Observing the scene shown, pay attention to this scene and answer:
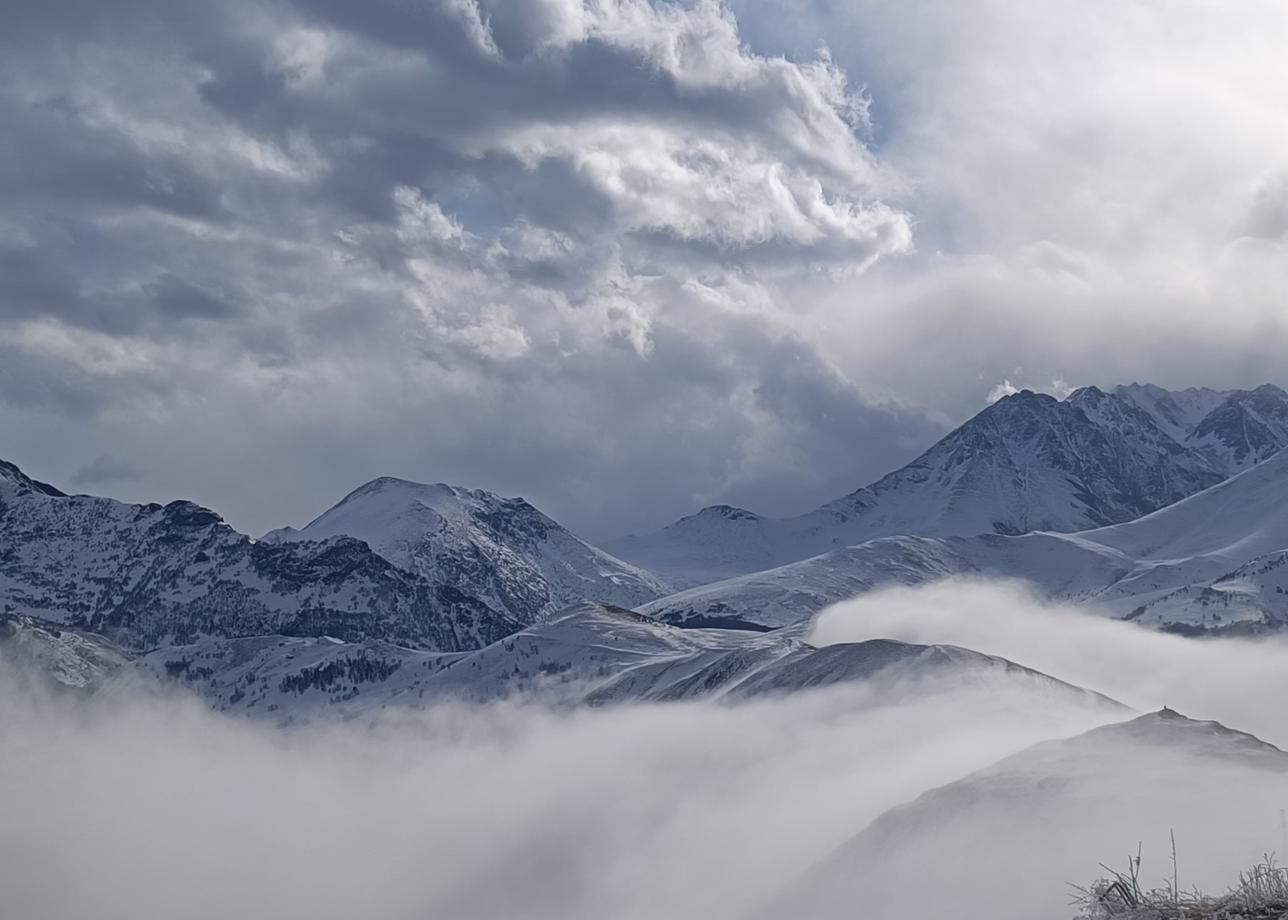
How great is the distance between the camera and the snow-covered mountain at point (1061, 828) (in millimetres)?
73875

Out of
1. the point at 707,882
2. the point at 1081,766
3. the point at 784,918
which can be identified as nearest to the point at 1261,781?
the point at 1081,766

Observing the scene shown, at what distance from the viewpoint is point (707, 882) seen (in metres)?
183

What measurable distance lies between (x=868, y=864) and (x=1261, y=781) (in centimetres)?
2186

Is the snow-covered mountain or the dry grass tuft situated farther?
the snow-covered mountain

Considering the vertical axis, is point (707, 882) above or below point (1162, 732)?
below

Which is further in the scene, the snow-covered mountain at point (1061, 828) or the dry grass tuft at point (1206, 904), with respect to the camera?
the snow-covered mountain at point (1061, 828)

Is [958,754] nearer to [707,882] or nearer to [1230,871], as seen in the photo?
[707,882]

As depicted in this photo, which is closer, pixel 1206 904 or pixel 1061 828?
pixel 1206 904

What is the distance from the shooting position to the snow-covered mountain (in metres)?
73.9

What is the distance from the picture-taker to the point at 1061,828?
8688 centimetres

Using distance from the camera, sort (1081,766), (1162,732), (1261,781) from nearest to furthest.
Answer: (1261,781), (1081,766), (1162,732)

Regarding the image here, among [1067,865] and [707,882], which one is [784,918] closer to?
[1067,865]

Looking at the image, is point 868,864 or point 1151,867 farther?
point 868,864

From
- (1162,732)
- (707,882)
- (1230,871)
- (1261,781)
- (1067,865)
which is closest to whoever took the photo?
(1230,871)
